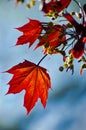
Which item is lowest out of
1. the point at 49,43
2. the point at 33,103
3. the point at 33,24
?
the point at 33,103

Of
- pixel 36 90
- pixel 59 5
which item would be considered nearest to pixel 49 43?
pixel 59 5

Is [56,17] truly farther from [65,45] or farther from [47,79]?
[47,79]

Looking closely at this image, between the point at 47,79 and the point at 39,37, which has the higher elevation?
the point at 39,37

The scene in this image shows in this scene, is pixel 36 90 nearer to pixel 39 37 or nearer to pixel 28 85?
pixel 28 85

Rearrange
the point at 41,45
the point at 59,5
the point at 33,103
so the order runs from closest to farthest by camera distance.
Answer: the point at 59,5, the point at 41,45, the point at 33,103

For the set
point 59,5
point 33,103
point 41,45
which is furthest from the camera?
point 33,103

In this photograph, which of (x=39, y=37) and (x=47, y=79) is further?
(x=47, y=79)

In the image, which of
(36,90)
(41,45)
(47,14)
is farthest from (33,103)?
(47,14)
